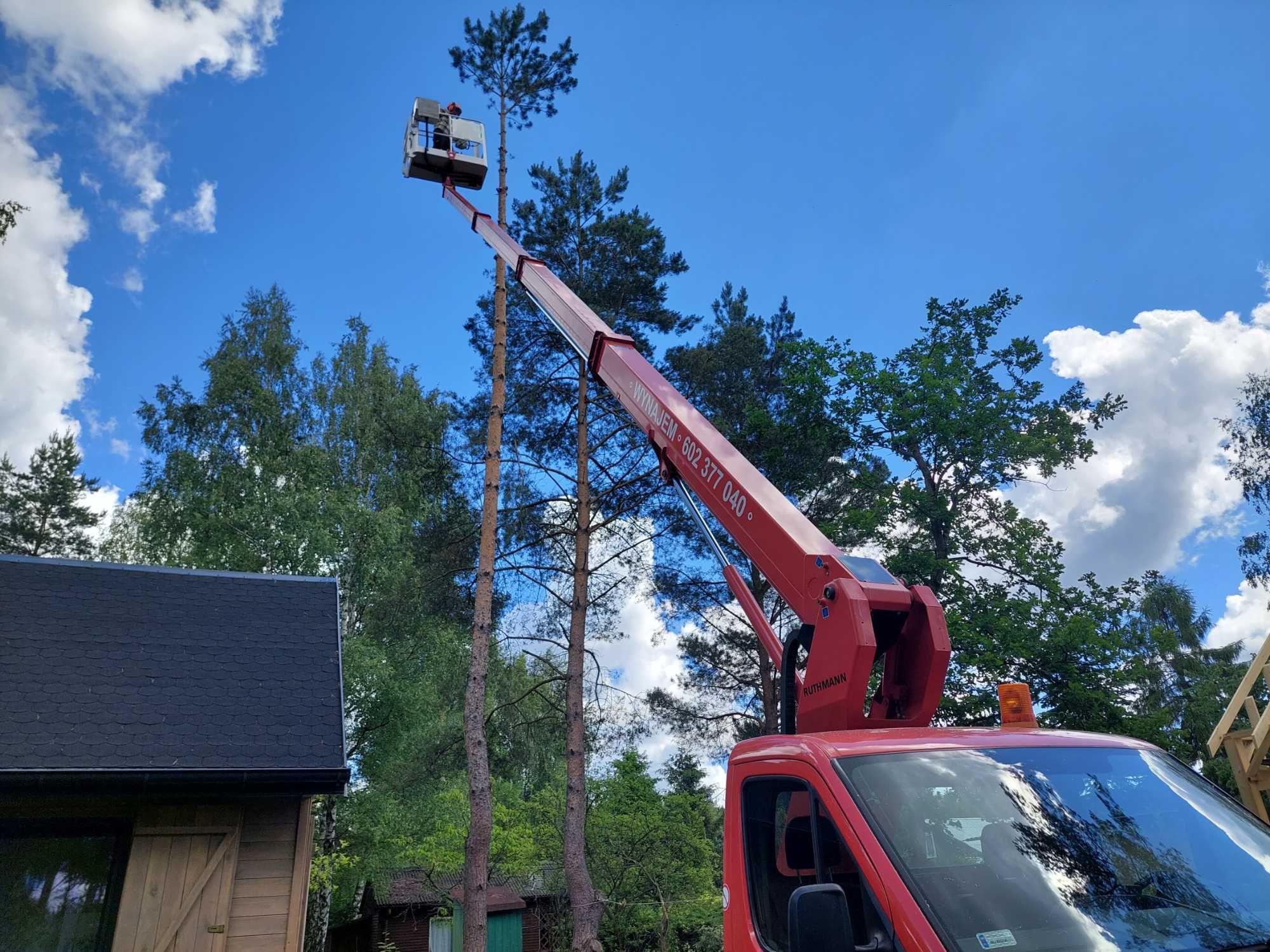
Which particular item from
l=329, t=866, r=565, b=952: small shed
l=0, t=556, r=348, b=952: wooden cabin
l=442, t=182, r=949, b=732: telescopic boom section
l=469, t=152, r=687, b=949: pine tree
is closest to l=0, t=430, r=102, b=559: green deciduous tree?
l=329, t=866, r=565, b=952: small shed

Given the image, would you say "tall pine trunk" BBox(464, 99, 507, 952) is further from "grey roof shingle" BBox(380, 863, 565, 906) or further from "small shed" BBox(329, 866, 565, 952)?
"small shed" BBox(329, 866, 565, 952)

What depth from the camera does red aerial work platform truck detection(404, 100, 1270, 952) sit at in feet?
7.22

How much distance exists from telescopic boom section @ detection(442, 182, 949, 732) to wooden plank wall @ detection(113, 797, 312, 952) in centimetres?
446

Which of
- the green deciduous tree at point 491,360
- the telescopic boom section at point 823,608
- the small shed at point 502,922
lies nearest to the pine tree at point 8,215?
the green deciduous tree at point 491,360

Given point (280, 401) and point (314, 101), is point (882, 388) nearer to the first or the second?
point (314, 101)

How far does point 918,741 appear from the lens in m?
2.76

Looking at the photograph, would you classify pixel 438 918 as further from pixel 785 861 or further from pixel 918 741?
pixel 918 741

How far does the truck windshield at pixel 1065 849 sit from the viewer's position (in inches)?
87.0

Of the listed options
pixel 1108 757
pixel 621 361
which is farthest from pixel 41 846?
pixel 1108 757

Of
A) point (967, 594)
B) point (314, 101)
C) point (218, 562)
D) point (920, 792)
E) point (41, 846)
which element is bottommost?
point (920, 792)

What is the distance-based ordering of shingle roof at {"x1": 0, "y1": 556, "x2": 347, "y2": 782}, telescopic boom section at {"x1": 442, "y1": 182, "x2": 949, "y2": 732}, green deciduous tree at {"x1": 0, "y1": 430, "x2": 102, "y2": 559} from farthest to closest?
1. green deciduous tree at {"x1": 0, "y1": 430, "x2": 102, "y2": 559}
2. shingle roof at {"x1": 0, "y1": 556, "x2": 347, "y2": 782}
3. telescopic boom section at {"x1": 442, "y1": 182, "x2": 949, "y2": 732}

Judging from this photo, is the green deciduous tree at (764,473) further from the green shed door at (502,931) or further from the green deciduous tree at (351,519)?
the green shed door at (502,931)

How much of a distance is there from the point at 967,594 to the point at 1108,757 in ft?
47.2

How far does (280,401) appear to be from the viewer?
2102 cm
